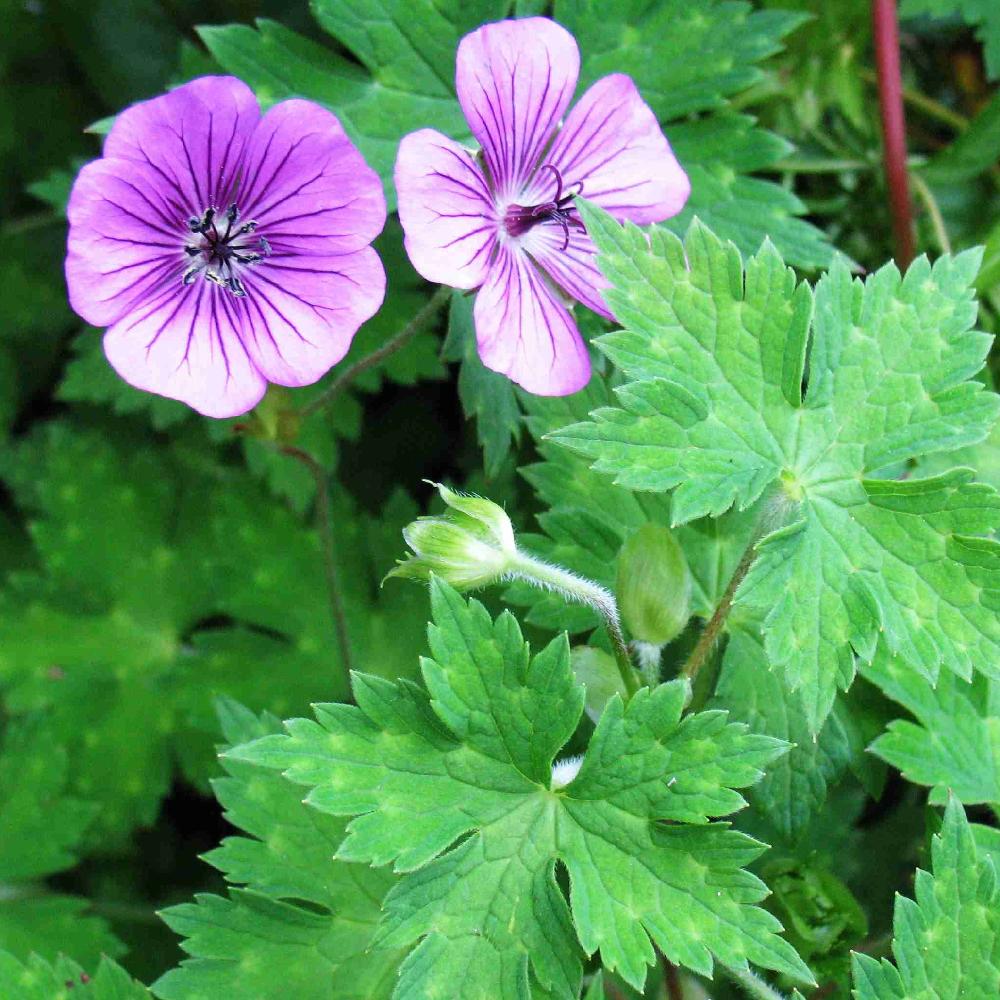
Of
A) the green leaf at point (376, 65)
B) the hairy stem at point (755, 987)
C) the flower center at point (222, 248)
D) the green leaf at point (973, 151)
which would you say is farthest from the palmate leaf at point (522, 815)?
the green leaf at point (973, 151)

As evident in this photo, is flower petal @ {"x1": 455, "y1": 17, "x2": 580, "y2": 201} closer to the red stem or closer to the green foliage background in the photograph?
the green foliage background

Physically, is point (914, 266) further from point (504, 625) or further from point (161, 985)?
point (161, 985)

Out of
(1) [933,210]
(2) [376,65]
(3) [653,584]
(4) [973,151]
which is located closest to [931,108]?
(4) [973,151]

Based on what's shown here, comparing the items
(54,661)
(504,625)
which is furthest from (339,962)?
(54,661)

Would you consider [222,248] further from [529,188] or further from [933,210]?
[933,210]

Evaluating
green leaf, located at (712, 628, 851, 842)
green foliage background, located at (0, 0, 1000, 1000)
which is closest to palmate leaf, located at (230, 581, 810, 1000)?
green foliage background, located at (0, 0, 1000, 1000)
